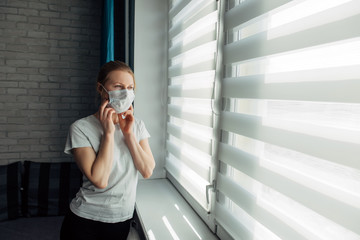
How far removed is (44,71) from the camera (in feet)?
10.3

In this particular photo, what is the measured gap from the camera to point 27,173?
116 inches

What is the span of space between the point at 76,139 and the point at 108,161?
0.18 metres

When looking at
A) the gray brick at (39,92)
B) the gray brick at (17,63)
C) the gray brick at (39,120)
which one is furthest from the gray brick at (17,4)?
the gray brick at (39,120)

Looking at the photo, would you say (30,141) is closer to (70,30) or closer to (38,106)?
(38,106)

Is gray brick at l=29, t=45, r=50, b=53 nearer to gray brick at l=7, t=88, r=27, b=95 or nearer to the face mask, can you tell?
gray brick at l=7, t=88, r=27, b=95

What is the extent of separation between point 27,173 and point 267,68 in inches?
112

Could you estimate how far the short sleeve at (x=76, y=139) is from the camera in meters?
1.23

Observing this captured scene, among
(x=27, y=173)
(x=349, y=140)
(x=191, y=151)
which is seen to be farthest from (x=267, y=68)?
(x=27, y=173)

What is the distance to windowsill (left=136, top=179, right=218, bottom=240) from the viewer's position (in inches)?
59.3

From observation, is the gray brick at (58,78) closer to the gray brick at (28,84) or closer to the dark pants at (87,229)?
the gray brick at (28,84)

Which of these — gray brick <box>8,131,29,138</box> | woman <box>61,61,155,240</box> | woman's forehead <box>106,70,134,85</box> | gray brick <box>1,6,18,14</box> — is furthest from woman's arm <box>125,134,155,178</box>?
gray brick <box>1,6,18,14</box>

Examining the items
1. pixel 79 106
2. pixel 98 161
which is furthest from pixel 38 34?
pixel 98 161

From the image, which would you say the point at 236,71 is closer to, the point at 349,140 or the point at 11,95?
the point at 349,140

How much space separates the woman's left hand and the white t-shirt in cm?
5
